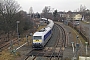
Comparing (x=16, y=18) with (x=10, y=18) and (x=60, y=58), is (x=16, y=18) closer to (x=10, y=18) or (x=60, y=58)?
(x=10, y=18)

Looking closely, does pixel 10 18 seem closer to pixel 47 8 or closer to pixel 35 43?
pixel 35 43

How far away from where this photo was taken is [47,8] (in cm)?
15150

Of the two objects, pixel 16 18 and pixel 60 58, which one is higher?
pixel 16 18

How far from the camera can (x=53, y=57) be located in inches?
941

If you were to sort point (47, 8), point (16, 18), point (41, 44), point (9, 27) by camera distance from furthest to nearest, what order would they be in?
point (47, 8)
point (16, 18)
point (9, 27)
point (41, 44)

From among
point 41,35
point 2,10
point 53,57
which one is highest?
point 2,10

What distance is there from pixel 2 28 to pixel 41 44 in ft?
60.1

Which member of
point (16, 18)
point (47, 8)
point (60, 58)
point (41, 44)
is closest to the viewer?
point (60, 58)

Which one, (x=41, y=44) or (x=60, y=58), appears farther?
(x=41, y=44)

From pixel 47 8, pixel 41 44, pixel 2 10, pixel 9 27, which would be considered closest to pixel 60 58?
pixel 41 44

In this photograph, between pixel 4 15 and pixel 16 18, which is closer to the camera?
pixel 4 15

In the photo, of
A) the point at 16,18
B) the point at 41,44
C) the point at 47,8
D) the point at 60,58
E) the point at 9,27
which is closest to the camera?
the point at 60,58

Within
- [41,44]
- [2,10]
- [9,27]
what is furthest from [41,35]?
[2,10]

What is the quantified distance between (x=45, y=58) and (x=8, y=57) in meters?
4.35
